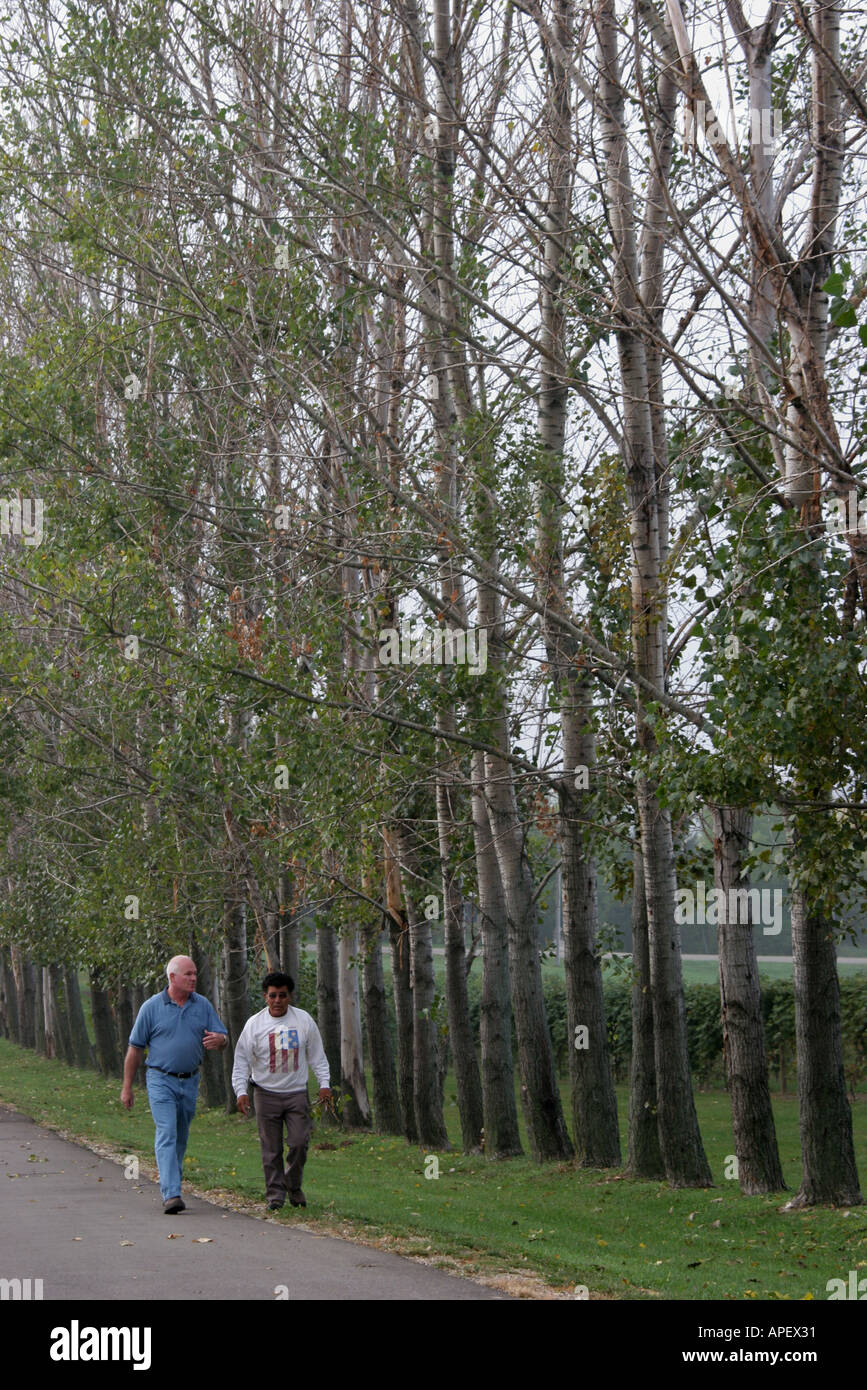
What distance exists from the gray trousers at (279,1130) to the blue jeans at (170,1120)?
1.82 ft

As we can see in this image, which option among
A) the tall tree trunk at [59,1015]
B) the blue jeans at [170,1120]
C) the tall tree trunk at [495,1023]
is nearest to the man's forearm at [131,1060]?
the blue jeans at [170,1120]

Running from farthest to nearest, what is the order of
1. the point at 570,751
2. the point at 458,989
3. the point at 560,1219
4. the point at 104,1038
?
the point at 104,1038 → the point at 458,989 → the point at 570,751 → the point at 560,1219

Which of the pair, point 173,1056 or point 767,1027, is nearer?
point 173,1056

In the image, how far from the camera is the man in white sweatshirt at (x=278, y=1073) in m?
11.9

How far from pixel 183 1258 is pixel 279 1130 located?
237 cm

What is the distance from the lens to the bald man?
11.9m

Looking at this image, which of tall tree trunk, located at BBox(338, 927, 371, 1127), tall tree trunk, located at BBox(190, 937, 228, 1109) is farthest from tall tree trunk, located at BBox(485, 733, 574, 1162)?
tall tree trunk, located at BBox(190, 937, 228, 1109)

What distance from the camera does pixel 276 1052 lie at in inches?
468

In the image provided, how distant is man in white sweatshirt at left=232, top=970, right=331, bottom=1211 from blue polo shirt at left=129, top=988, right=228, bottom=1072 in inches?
13.4

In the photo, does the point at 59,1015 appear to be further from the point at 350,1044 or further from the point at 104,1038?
the point at 350,1044

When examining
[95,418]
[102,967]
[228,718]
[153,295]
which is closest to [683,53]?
[153,295]

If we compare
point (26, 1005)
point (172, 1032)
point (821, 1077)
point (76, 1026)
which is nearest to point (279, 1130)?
point (172, 1032)

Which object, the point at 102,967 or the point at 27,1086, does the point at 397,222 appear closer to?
the point at 102,967

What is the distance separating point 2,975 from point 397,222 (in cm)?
5657
